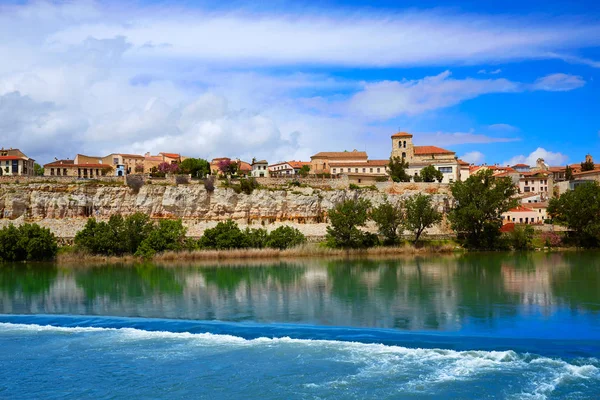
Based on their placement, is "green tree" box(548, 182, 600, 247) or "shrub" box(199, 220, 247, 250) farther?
"green tree" box(548, 182, 600, 247)

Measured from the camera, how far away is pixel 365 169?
2554 inches

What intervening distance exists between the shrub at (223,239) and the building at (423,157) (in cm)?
2678

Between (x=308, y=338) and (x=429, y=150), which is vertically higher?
(x=429, y=150)

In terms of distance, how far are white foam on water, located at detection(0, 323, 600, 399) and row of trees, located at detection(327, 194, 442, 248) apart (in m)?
27.3

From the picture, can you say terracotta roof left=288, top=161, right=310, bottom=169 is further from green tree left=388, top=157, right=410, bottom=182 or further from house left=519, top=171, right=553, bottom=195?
house left=519, top=171, right=553, bottom=195

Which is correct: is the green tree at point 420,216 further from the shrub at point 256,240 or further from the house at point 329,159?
the house at point 329,159

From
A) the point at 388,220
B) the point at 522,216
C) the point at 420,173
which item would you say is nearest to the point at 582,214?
the point at 522,216

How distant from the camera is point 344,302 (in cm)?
2067

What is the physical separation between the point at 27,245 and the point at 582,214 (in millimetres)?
39822

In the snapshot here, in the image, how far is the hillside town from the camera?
5556 centimetres

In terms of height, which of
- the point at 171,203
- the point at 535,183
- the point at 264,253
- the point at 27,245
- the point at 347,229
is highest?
the point at 535,183

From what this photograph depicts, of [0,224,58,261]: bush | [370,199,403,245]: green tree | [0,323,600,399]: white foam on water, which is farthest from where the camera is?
[370,199,403,245]: green tree

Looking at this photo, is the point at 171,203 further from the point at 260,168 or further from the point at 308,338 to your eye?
the point at 308,338

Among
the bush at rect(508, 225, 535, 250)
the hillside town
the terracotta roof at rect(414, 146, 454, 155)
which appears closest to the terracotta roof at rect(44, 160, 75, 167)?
the hillside town
